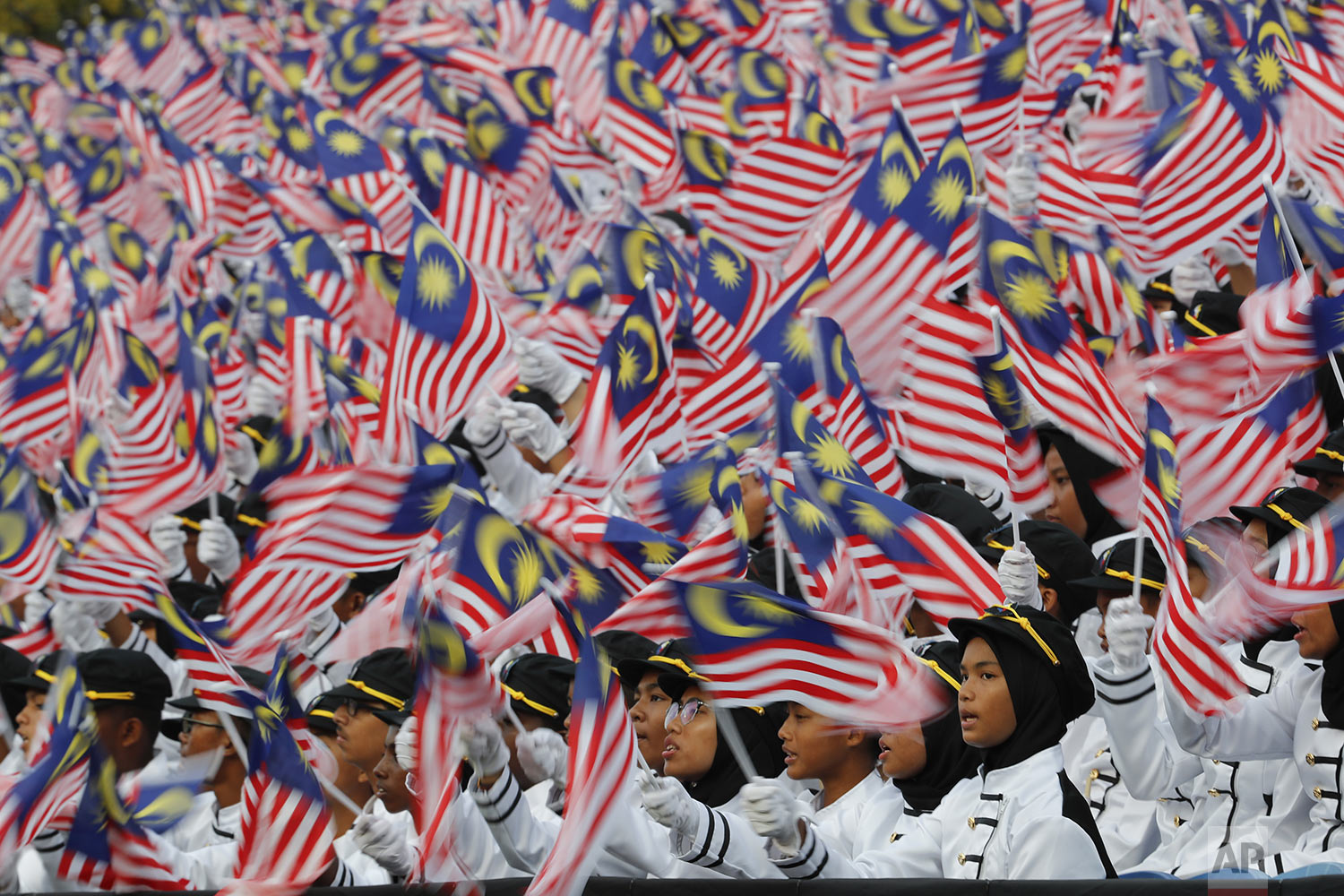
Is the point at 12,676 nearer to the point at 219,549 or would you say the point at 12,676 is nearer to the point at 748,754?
the point at 219,549

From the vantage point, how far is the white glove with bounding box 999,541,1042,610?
6.49m

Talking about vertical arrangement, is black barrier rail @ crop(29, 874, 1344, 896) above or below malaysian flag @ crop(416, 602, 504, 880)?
above

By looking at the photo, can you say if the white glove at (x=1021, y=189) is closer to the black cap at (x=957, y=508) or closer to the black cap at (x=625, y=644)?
the black cap at (x=957, y=508)

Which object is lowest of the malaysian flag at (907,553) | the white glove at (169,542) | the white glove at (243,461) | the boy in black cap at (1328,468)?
the white glove at (243,461)

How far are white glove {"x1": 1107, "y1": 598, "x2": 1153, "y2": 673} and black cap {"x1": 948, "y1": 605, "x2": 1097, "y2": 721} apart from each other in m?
0.12

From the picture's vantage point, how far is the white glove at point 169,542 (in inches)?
439

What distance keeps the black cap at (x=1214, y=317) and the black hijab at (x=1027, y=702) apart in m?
3.58

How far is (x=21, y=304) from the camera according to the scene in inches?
705

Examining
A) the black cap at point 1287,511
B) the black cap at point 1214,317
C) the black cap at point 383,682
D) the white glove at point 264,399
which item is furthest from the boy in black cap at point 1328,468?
the white glove at point 264,399

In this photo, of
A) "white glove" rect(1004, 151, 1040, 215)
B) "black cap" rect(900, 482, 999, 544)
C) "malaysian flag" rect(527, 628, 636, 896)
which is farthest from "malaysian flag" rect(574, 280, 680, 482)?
"malaysian flag" rect(527, 628, 636, 896)

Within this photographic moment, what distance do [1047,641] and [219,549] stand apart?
6.22 metres

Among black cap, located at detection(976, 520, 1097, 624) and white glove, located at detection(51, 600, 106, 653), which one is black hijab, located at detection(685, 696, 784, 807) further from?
white glove, located at detection(51, 600, 106, 653)

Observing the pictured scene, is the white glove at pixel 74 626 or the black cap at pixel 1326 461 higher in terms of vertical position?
the black cap at pixel 1326 461

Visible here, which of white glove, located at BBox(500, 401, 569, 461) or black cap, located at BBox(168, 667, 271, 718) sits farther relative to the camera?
white glove, located at BBox(500, 401, 569, 461)
